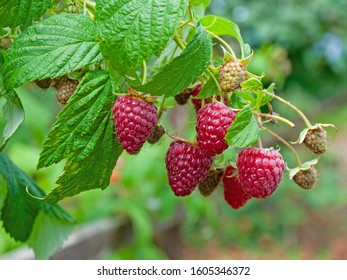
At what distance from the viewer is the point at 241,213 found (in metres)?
4.98

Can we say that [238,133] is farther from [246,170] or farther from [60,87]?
[60,87]

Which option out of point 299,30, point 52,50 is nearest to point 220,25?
point 52,50

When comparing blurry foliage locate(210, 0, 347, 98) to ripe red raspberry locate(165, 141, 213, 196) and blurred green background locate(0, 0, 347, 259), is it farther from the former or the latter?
ripe red raspberry locate(165, 141, 213, 196)

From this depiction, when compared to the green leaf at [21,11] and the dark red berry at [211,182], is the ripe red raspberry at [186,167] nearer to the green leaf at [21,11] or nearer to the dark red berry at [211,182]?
the dark red berry at [211,182]

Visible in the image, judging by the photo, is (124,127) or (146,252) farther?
(146,252)

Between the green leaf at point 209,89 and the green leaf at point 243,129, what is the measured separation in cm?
5

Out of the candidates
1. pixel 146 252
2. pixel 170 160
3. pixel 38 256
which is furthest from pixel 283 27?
pixel 170 160

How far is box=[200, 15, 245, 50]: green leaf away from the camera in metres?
0.74

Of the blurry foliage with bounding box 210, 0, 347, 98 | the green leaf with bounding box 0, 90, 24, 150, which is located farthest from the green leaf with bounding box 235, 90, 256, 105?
the blurry foliage with bounding box 210, 0, 347, 98

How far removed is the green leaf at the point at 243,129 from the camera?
636mm

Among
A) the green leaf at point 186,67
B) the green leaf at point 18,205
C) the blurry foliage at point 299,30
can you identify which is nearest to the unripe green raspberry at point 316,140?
the green leaf at point 186,67

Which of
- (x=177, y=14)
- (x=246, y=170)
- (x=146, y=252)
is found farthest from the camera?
(x=146, y=252)

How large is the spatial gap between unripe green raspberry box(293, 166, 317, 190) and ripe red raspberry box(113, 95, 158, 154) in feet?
0.67

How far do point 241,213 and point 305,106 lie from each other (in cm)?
112
